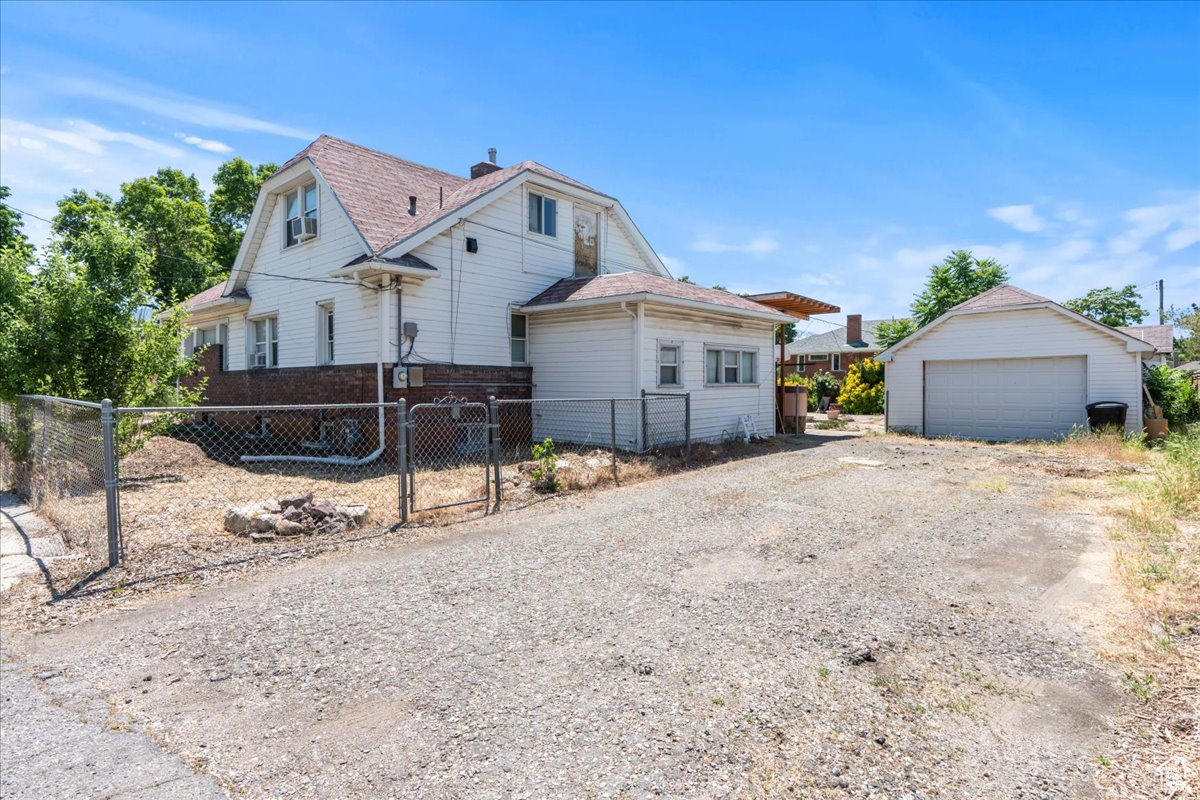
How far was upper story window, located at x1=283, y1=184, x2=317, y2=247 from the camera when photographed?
1334 cm

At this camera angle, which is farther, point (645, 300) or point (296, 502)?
point (645, 300)

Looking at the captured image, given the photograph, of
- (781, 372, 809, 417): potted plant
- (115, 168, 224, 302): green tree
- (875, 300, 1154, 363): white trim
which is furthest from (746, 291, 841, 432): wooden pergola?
(115, 168, 224, 302): green tree

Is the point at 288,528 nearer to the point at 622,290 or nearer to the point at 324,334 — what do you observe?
the point at 622,290

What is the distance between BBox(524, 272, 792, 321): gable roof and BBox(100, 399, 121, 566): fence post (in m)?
8.33

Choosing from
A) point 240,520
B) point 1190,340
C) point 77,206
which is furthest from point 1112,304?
point 77,206

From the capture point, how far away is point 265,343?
49.8ft

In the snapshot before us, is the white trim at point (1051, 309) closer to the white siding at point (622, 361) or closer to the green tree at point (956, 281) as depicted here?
the white siding at point (622, 361)

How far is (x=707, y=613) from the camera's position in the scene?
13.8 feet

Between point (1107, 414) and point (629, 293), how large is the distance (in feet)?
40.8

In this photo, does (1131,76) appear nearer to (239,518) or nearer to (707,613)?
(707,613)

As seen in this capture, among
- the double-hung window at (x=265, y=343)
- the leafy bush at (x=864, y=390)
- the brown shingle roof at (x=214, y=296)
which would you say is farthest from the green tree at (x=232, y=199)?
the leafy bush at (x=864, y=390)

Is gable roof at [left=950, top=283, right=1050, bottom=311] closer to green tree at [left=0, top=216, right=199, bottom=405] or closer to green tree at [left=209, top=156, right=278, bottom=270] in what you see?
green tree at [left=0, top=216, right=199, bottom=405]

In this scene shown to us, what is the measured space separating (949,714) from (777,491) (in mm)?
5994

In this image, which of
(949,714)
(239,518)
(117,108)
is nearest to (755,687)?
(949,714)
